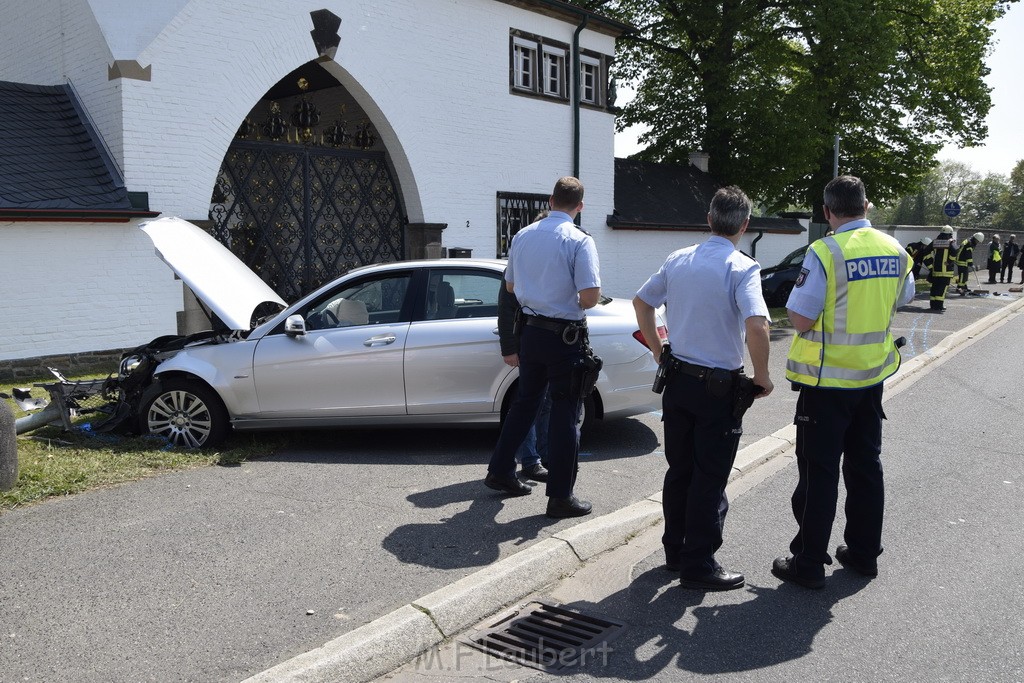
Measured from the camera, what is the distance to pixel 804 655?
3.68 metres

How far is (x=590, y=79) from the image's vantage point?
62.6 ft

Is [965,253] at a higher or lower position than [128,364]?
higher

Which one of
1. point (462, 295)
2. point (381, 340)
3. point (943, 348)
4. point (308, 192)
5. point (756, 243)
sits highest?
point (308, 192)

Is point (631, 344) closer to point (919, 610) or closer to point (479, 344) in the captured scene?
point (479, 344)

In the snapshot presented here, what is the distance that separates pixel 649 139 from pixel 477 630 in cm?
2559

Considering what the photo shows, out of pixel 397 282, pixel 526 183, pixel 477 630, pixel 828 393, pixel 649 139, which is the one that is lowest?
pixel 477 630

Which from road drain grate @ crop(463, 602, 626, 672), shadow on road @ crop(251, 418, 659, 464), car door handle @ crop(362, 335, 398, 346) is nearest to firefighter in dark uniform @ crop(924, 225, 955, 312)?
shadow on road @ crop(251, 418, 659, 464)

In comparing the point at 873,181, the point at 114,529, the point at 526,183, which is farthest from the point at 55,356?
the point at 873,181

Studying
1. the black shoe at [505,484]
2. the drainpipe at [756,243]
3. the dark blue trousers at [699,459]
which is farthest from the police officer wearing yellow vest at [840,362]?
the drainpipe at [756,243]

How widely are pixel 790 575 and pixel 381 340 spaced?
3.53 meters

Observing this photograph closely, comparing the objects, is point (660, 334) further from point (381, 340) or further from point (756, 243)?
point (756, 243)

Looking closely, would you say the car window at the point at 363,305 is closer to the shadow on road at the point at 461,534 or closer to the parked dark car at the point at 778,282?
the shadow on road at the point at 461,534

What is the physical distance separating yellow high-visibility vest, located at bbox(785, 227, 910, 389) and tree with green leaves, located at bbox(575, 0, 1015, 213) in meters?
20.3

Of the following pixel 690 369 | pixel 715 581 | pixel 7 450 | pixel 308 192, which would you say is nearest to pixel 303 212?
pixel 308 192
